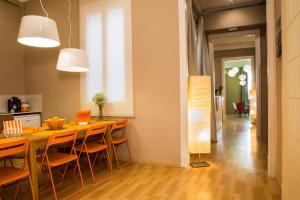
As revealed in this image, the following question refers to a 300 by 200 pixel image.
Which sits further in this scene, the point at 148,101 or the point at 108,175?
the point at 148,101

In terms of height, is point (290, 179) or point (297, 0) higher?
point (297, 0)

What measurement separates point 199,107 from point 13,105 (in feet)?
12.8

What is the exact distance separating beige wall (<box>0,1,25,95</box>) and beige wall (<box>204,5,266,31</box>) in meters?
4.44

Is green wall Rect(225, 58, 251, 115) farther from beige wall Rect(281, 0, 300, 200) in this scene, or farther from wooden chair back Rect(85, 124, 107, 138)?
beige wall Rect(281, 0, 300, 200)

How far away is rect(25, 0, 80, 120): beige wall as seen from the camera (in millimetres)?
4254

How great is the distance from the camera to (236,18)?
16.2 feet

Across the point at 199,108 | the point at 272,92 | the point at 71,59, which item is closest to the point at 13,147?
the point at 71,59

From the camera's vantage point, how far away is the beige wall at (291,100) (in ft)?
4.71

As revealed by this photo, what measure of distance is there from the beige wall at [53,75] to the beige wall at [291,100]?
140 inches

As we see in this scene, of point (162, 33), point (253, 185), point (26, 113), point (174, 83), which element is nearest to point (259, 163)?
point (253, 185)

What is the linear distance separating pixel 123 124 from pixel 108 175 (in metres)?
0.85

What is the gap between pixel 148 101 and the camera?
3596mm

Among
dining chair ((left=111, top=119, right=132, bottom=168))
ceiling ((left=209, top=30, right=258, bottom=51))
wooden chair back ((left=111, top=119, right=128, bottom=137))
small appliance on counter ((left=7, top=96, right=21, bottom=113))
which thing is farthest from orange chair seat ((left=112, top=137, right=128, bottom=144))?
ceiling ((left=209, top=30, right=258, bottom=51))

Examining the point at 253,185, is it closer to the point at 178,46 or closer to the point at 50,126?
the point at 178,46
